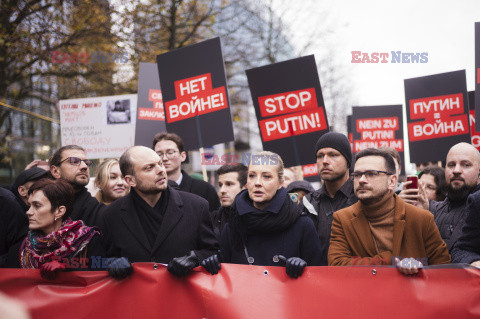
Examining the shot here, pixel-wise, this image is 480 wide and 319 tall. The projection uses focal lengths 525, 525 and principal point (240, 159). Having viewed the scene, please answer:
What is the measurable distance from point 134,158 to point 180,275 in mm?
1053

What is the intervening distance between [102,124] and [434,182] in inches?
196

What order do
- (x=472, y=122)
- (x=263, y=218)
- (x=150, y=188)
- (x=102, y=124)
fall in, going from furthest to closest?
1. (x=102, y=124)
2. (x=472, y=122)
3. (x=150, y=188)
4. (x=263, y=218)

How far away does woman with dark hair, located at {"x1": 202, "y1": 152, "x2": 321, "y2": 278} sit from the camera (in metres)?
3.57

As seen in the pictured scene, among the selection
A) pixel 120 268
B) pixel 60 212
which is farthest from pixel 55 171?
pixel 120 268

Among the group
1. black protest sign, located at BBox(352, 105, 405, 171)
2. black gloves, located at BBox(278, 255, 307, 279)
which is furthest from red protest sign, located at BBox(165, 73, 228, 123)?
black protest sign, located at BBox(352, 105, 405, 171)

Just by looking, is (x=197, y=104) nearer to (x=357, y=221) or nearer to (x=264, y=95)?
(x=264, y=95)

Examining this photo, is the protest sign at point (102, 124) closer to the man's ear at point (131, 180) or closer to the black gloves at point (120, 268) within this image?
the man's ear at point (131, 180)

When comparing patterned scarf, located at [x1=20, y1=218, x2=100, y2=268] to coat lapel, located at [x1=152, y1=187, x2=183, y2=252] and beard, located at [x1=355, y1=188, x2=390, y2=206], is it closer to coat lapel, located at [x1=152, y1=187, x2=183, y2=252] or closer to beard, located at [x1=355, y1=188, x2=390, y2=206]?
coat lapel, located at [x1=152, y1=187, x2=183, y2=252]

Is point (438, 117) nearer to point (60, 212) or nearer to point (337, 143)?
point (337, 143)

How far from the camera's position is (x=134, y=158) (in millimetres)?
3973

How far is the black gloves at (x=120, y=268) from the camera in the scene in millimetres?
3363

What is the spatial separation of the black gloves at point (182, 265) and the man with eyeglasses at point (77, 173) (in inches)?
54.4

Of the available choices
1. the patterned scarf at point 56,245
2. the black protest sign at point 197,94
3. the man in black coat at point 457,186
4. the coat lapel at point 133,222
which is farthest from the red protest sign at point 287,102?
the patterned scarf at point 56,245

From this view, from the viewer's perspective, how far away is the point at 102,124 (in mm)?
8133
